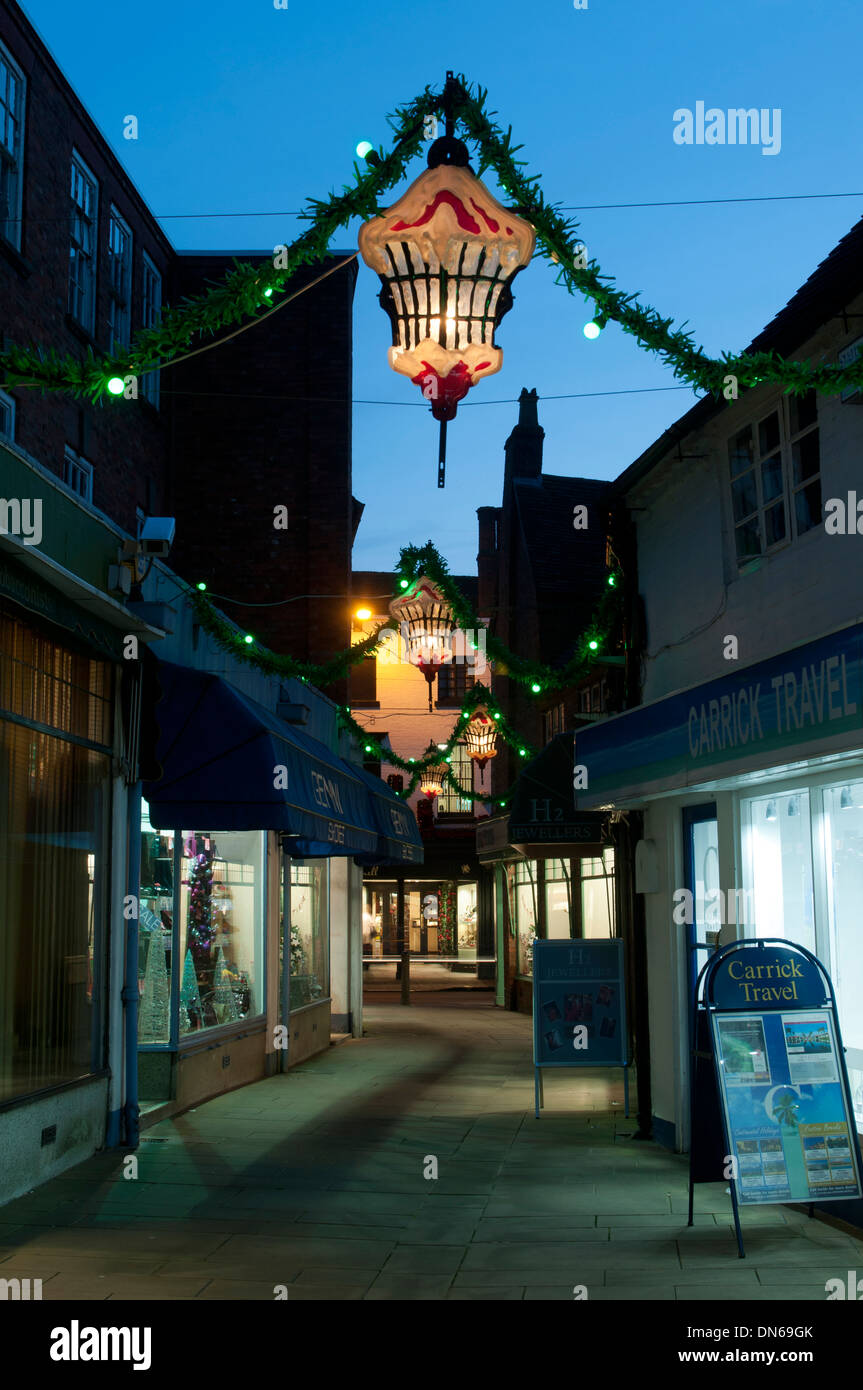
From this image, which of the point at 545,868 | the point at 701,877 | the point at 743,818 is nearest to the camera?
the point at 743,818

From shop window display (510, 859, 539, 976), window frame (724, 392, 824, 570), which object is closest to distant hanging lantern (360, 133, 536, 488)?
window frame (724, 392, 824, 570)

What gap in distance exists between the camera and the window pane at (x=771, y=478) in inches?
353

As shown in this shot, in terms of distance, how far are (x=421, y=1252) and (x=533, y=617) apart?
2030 centimetres

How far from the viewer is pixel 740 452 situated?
970cm

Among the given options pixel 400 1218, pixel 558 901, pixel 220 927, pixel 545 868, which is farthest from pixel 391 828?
pixel 400 1218

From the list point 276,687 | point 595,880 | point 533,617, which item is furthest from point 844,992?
point 533,617

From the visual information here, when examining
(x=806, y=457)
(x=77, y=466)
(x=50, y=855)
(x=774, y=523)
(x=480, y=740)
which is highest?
(x=77, y=466)

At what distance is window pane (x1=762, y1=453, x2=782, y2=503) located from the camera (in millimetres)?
8969

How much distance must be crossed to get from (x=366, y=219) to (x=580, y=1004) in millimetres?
8565

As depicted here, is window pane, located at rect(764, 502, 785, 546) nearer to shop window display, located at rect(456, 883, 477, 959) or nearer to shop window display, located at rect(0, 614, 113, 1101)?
shop window display, located at rect(0, 614, 113, 1101)

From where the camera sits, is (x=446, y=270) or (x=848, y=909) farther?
(x=848, y=909)

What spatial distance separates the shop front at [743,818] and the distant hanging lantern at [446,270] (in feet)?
8.34

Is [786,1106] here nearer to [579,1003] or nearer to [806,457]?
[806,457]

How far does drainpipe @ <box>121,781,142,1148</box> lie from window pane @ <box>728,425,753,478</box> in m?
5.31
